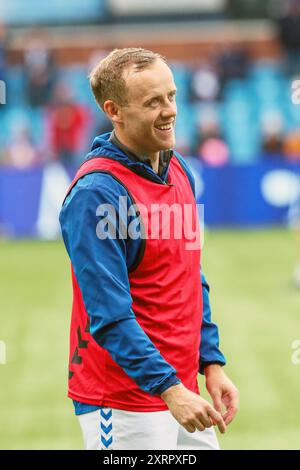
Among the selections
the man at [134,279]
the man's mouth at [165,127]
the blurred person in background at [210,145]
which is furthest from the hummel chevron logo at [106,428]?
the blurred person in background at [210,145]

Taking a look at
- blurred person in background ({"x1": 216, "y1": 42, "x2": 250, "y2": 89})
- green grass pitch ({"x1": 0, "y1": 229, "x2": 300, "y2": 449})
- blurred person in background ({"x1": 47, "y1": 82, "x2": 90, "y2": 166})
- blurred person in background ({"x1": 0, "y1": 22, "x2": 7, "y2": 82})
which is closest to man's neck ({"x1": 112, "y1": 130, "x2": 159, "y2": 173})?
Result: green grass pitch ({"x1": 0, "y1": 229, "x2": 300, "y2": 449})

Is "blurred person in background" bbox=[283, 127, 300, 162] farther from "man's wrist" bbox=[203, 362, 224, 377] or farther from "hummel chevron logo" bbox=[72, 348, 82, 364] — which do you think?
"hummel chevron logo" bbox=[72, 348, 82, 364]

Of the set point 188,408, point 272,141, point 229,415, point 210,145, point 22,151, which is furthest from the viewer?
point 210,145

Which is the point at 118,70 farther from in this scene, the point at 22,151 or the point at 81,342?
the point at 22,151

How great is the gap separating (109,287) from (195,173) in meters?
15.2

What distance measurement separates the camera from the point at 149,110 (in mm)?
4242

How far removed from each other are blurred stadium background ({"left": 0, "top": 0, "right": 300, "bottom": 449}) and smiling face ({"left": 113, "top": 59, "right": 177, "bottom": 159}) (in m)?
3.53

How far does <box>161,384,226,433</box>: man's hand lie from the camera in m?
3.98

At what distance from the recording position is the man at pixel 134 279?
13.2ft

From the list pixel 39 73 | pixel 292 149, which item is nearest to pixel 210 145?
pixel 292 149

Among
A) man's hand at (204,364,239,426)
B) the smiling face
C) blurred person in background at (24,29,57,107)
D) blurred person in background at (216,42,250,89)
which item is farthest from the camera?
blurred person in background at (216,42,250,89)

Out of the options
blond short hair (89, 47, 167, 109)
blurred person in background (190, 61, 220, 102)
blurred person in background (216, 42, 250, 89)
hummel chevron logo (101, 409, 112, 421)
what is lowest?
hummel chevron logo (101, 409, 112, 421)

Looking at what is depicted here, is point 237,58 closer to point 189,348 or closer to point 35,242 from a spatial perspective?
point 35,242
